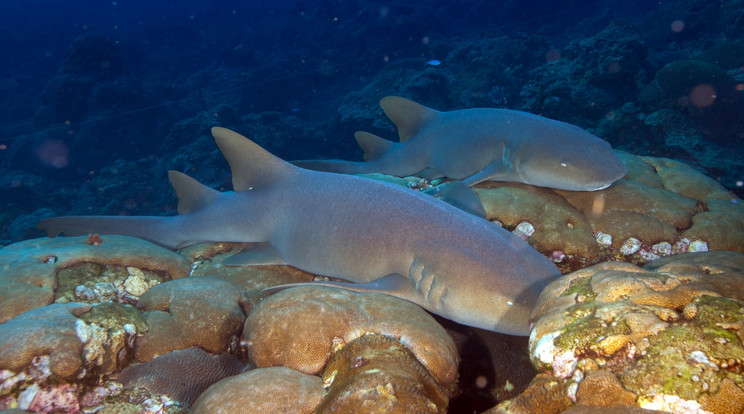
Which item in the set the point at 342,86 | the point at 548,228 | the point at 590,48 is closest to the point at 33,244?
the point at 548,228

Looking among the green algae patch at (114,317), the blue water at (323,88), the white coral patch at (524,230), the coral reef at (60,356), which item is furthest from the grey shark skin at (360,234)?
the blue water at (323,88)

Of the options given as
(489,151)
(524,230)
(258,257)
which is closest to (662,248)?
(524,230)

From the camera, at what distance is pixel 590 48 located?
12789 millimetres

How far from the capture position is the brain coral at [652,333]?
1383 millimetres

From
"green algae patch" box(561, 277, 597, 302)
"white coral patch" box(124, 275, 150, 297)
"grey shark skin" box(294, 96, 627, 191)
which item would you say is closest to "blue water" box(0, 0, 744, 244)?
"grey shark skin" box(294, 96, 627, 191)

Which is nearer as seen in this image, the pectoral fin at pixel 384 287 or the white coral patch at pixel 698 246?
the pectoral fin at pixel 384 287

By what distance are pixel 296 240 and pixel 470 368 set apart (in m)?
2.10

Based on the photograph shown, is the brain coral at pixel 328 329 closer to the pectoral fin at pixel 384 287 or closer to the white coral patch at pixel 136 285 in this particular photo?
the pectoral fin at pixel 384 287

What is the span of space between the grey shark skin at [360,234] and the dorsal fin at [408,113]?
7.84ft

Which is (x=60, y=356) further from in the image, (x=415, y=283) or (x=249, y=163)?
(x=249, y=163)

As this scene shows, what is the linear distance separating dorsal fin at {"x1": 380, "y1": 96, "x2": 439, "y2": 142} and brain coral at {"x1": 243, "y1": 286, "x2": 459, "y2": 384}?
3744 millimetres

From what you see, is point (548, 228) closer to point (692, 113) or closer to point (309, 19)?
point (692, 113)

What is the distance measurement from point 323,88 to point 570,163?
27323 mm

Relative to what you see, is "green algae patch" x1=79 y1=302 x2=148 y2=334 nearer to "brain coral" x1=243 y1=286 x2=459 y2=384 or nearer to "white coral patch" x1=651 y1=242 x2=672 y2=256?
"brain coral" x1=243 y1=286 x2=459 y2=384
